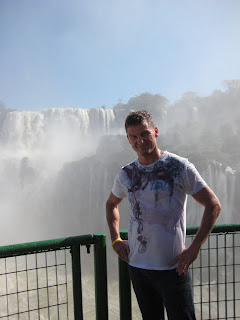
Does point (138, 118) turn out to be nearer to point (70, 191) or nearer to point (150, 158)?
point (150, 158)

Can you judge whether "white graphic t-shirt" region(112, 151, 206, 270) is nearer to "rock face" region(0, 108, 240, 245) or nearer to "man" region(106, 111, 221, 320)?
"man" region(106, 111, 221, 320)

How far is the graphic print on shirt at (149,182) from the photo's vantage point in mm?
1558

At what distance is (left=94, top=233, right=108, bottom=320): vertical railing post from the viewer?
2.05 metres

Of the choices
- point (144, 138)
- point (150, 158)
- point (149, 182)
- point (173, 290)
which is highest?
point (144, 138)

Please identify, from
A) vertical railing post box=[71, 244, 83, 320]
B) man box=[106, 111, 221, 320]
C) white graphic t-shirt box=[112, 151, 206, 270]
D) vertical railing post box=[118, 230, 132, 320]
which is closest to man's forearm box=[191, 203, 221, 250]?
man box=[106, 111, 221, 320]

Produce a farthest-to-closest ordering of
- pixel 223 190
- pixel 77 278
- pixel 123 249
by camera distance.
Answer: pixel 223 190 → pixel 77 278 → pixel 123 249

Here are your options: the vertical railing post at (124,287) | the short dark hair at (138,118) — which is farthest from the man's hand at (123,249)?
the short dark hair at (138,118)

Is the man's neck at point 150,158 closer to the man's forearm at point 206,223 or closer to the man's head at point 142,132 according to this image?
the man's head at point 142,132

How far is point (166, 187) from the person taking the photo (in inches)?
61.3

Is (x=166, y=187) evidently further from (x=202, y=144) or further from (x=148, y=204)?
(x=202, y=144)

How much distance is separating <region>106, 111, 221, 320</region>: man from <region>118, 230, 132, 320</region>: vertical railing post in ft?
1.25

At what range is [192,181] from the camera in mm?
1529

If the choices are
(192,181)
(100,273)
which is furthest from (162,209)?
(100,273)

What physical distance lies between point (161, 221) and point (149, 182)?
0.73 feet
